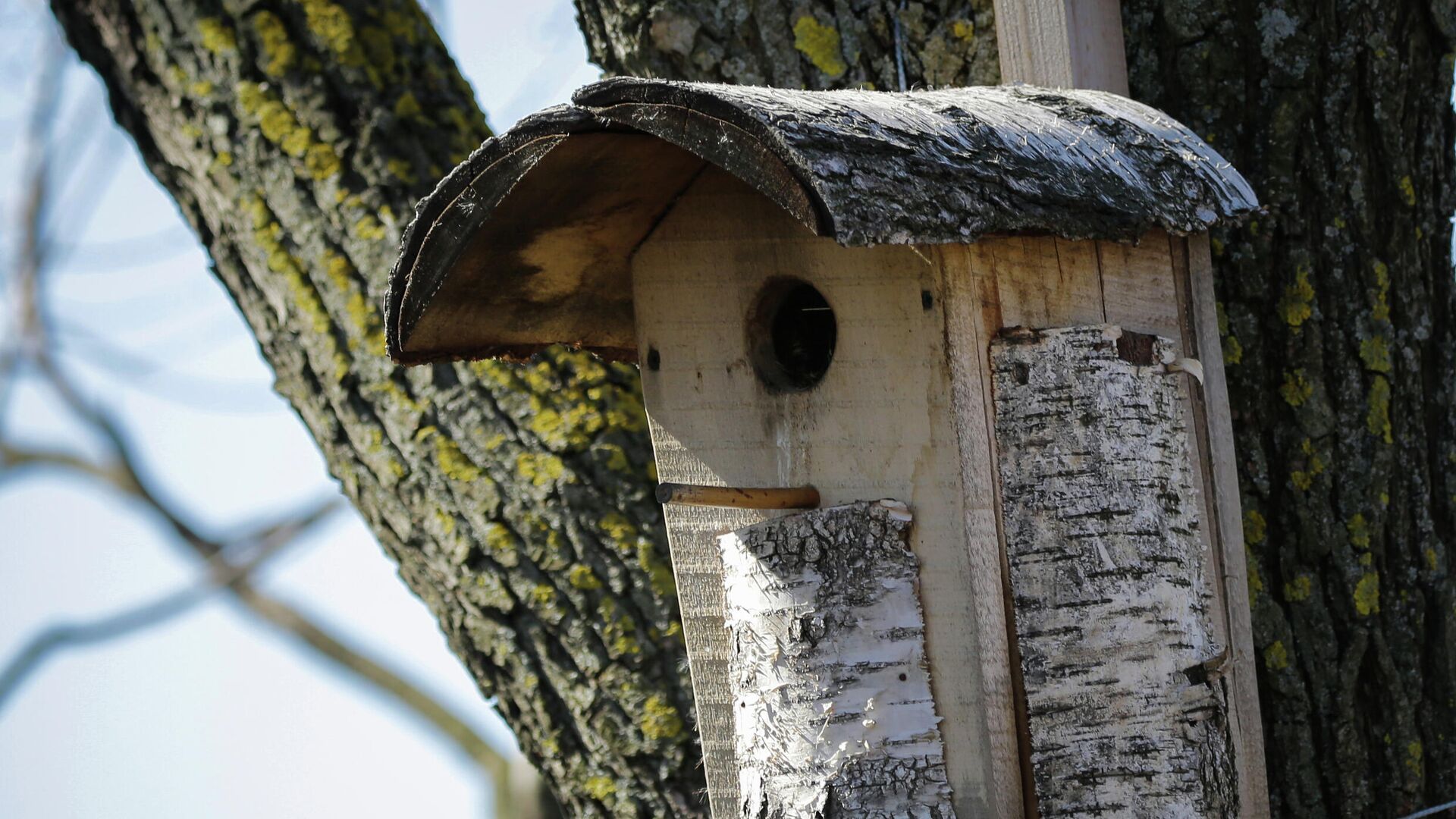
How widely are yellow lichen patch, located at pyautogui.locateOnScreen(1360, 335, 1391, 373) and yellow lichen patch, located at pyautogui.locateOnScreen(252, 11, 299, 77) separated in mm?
2049

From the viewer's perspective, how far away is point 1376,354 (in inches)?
83.4

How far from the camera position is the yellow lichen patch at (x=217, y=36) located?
270 centimetres

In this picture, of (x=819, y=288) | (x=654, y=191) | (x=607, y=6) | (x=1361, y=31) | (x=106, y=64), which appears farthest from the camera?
(x=106, y=64)

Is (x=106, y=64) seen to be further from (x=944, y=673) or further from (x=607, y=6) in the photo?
(x=944, y=673)

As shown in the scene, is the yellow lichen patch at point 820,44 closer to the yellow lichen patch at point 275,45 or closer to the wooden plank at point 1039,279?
the wooden plank at point 1039,279

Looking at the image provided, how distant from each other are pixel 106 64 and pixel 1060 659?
2.43m

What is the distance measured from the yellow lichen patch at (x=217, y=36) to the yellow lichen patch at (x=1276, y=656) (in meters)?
2.25

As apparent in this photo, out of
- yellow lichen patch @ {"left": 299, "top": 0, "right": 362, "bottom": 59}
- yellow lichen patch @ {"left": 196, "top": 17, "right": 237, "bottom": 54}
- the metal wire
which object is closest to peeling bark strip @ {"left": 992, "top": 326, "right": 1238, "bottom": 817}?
the metal wire

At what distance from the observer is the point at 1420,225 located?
2176 millimetres


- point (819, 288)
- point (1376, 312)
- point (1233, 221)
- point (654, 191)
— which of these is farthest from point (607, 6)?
point (1376, 312)

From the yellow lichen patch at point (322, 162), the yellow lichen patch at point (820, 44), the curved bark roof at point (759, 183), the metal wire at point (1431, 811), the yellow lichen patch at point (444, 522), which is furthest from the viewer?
the yellow lichen patch at point (322, 162)

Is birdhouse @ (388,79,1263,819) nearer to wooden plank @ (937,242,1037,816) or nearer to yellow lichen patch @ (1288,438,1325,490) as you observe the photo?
wooden plank @ (937,242,1037,816)

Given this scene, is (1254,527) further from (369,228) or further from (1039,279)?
(369,228)

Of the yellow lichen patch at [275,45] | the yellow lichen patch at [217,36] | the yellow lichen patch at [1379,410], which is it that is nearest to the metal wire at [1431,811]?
the yellow lichen patch at [1379,410]
